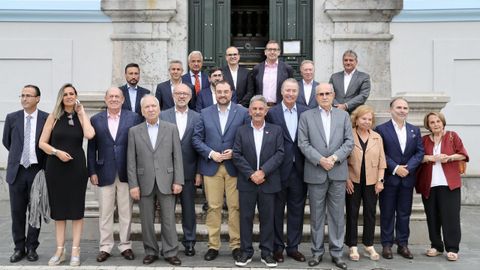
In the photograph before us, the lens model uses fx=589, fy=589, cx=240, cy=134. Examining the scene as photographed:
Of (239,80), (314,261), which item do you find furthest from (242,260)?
(239,80)

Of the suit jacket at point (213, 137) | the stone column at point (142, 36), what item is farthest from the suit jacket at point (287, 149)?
the stone column at point (142, 36)

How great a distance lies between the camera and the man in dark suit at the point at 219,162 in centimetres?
658

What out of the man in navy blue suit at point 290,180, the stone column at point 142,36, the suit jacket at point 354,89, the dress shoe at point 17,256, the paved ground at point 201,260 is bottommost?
the paved ground at point 201,260

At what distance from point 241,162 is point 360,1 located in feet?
16.0

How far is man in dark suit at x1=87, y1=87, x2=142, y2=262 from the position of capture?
6465 millimetres

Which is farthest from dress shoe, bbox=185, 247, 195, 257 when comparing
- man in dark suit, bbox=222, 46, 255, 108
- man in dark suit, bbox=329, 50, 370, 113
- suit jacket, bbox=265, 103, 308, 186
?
man in dark suit, bbox=329, 50, 370, 113

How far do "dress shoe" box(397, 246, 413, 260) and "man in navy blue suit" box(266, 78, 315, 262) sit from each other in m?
1.17

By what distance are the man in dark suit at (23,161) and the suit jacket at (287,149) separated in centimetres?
259

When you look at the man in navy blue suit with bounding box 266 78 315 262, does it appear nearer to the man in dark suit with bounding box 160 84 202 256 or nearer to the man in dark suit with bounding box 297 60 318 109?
the man in dark suit with bounding box 297 60 318 109

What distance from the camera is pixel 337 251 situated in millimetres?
6422

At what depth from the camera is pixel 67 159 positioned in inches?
244

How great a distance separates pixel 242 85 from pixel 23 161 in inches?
117

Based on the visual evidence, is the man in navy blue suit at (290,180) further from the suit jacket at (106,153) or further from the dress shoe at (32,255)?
the dress shoe at (32,255)

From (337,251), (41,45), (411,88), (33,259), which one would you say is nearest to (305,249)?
(337,251)
